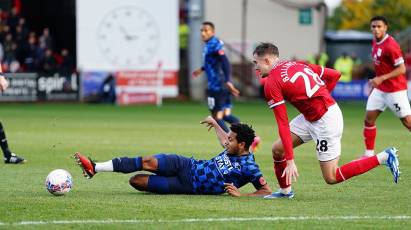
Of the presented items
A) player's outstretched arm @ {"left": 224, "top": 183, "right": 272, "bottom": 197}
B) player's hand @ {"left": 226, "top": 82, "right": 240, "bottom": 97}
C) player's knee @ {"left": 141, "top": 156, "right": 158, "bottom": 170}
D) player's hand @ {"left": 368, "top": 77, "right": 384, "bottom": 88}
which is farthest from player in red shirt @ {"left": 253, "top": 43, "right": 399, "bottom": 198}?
player's hand @ {"left": 226, "top": 82, "right": 240, "bottom": 97}

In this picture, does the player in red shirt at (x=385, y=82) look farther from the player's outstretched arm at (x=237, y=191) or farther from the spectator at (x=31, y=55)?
the spectator at (x=31, y=55)

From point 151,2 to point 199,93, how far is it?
14.2ft

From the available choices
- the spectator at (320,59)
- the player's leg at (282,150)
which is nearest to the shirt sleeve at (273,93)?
the player's leg at (282,150)

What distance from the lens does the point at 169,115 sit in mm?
30281

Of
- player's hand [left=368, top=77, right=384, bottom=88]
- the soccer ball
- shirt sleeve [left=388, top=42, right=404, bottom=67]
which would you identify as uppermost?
shirt sleeve [left=388, top=42, right=404, bottom=67]

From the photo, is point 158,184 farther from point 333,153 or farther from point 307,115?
point 333,153

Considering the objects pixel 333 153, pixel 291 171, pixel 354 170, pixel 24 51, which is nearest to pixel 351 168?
pixel 354 170

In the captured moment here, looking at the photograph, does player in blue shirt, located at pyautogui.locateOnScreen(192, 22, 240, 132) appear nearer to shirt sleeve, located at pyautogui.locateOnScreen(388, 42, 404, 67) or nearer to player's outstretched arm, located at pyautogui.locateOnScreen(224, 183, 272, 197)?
shirt sleeve, located at pyautogui.locateOnScreen(388, 42, 404, 67)

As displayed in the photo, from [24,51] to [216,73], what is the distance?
19144 mm

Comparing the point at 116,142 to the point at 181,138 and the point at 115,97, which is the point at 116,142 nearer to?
the point at 181,138

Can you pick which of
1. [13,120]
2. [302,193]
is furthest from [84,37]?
[302,193]

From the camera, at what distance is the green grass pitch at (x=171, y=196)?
377 inches

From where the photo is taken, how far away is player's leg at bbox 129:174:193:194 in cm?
1175

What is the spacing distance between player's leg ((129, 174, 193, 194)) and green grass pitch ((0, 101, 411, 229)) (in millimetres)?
126
